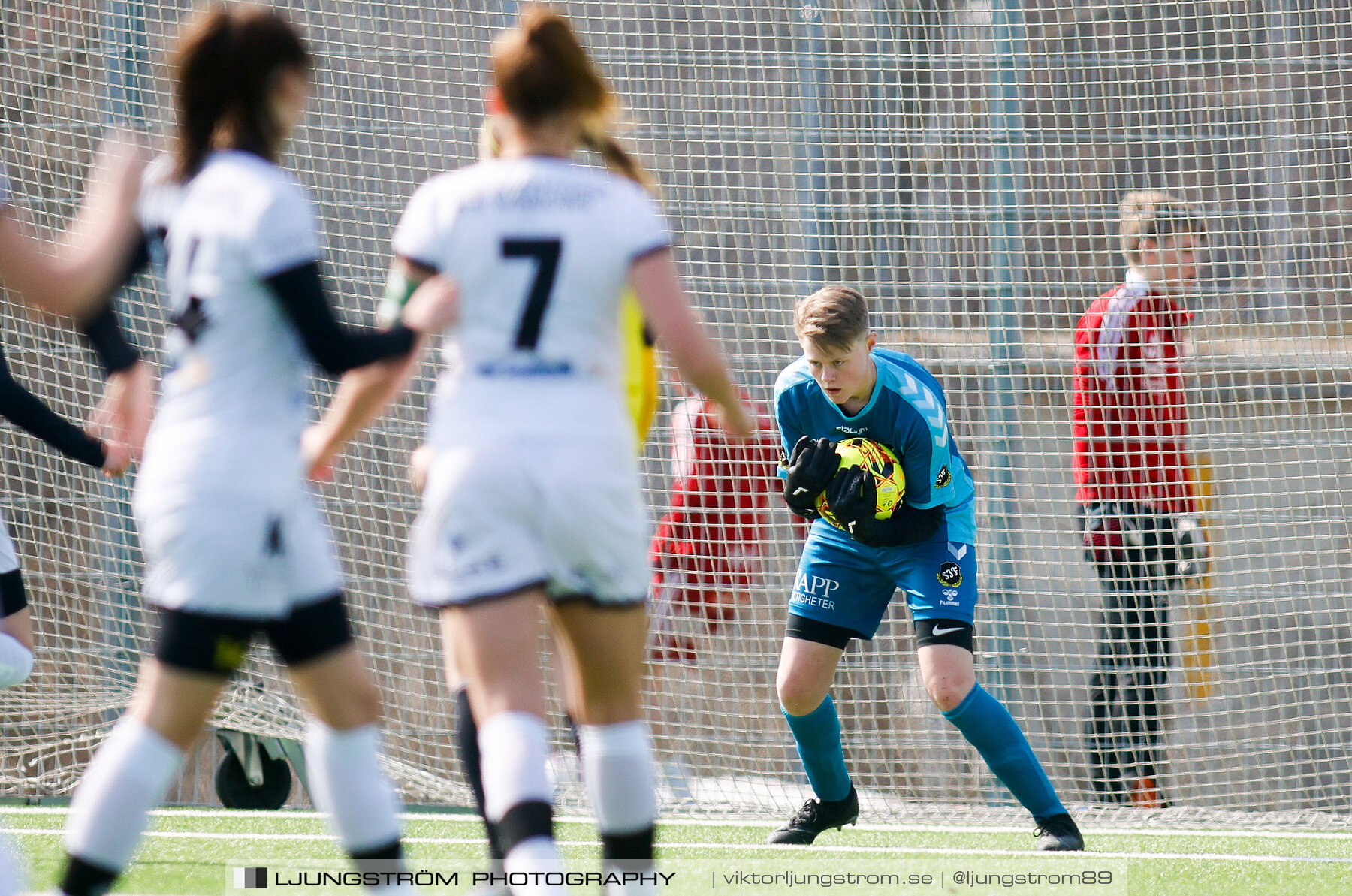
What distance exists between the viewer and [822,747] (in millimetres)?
3965

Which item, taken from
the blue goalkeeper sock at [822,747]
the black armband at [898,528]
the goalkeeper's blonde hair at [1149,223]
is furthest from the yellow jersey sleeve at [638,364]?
the goalkeeper's blonde hair at [1149,223]

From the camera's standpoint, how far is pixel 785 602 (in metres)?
5.80

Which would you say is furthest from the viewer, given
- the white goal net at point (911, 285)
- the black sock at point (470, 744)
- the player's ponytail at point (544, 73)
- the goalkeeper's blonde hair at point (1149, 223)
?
the white goal net at point (911, 285)

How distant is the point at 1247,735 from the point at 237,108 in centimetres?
463

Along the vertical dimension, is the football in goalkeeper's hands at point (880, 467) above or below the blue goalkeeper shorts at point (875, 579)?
above

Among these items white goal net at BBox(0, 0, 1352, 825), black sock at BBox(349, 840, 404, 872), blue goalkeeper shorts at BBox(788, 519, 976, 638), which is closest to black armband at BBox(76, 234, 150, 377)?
black sock at BBox(349, 840, 404, 872)

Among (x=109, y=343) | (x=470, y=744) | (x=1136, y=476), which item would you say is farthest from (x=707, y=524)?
(x=109, y=343)

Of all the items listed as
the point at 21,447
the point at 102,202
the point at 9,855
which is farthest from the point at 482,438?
the point at 21,447

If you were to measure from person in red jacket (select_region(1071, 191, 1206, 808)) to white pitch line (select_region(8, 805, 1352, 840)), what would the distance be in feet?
1.50

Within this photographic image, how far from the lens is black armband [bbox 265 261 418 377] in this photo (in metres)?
2.06

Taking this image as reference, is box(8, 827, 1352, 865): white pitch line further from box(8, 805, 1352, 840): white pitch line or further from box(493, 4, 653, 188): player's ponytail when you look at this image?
box(493, 4, 653, 188): player's ponytail

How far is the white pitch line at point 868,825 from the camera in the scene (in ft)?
14.9

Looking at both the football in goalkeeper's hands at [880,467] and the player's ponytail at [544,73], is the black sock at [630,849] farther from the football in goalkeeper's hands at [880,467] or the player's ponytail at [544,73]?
the football in goalkeeper's hands at [880,467]

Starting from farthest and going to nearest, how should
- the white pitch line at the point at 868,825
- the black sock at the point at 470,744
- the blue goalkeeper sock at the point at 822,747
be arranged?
the white pitch line at the point at 868,825, the blue goalkeeper sock at the point at 822,747, the black sock at the point at 470,744
